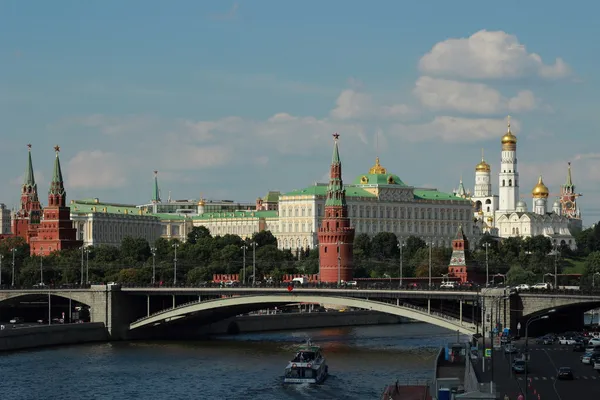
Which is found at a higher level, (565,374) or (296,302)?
(296,302)

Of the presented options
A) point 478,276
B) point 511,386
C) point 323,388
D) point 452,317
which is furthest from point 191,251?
point 511,386

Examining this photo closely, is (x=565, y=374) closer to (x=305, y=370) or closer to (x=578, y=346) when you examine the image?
(x=578, y=346)

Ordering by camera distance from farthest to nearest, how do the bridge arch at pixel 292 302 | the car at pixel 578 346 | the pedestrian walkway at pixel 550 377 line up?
the bridge arch at pixel 292 302
the car at pixel 578 346
the pedestrian walkway at pixel 550 377

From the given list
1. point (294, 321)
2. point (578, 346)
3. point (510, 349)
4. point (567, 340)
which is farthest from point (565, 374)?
point (294, 321)

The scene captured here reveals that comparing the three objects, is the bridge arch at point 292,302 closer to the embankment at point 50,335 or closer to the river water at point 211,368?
the river water at point 211,368

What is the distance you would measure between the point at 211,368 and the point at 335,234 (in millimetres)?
69795

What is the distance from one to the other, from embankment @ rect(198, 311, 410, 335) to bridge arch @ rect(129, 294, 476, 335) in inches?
356

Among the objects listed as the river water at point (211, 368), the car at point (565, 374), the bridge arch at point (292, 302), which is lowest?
the river water at point (211, 368)

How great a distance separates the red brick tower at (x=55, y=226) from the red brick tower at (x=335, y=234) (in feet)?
148

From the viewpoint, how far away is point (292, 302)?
112625mm

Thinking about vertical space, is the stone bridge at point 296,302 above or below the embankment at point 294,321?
above

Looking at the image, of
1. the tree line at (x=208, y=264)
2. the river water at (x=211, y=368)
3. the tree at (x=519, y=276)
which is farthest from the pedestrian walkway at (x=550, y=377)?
the tree line at (x=208, y=264)

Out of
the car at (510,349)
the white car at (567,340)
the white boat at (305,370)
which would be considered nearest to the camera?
the car at (510,349)

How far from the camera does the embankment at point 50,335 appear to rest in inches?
4163
